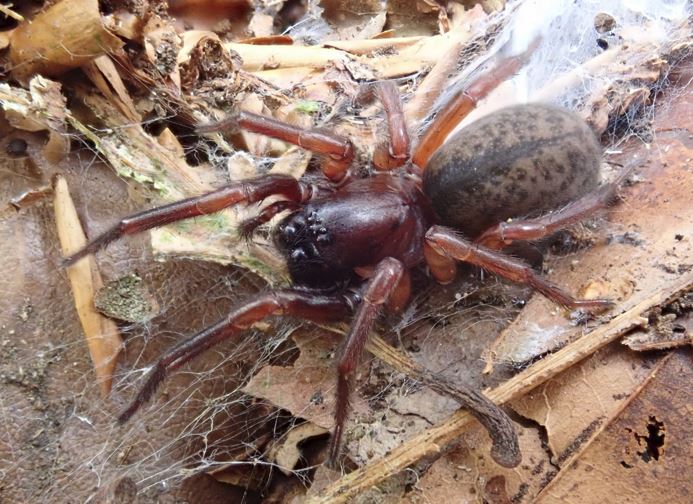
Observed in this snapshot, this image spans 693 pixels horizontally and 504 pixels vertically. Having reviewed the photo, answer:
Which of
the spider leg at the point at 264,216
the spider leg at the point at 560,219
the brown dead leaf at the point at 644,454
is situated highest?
the spider leg at the point at 264,216

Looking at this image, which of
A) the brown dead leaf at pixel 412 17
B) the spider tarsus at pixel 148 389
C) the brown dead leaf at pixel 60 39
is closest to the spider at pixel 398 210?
the spider tarsus at pixel 148 389

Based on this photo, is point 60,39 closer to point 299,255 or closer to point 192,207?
point 192,207

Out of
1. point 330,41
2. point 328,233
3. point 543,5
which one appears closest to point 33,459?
point 328,233

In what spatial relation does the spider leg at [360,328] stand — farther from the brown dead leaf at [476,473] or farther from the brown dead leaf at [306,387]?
the brown dead leaf at [476,473]

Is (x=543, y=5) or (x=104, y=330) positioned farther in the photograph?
(x=543, y=5)

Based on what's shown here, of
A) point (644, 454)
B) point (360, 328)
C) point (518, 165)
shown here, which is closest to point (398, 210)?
point (518, 165)

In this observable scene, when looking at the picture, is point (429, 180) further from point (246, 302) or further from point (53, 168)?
point (53, 168)
